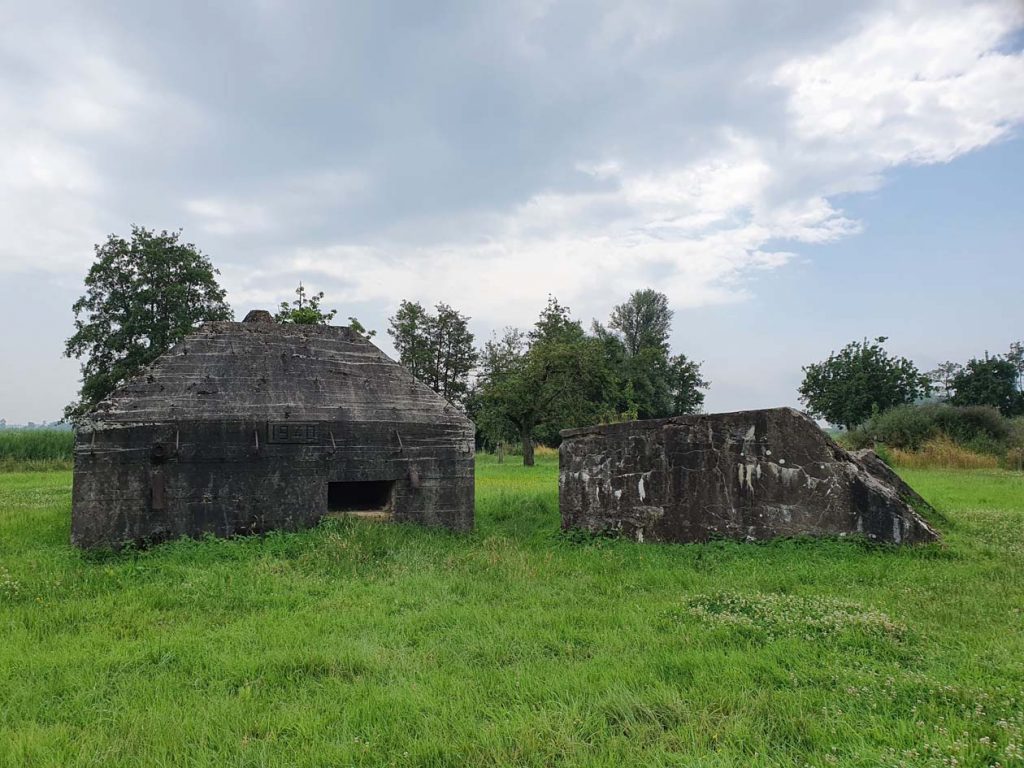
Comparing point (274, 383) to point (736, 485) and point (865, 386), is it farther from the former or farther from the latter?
point (865, 386)

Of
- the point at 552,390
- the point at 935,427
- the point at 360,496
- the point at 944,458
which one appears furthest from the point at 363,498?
the point at 935,427

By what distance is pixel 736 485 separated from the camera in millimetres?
8336

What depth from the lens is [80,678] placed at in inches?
164

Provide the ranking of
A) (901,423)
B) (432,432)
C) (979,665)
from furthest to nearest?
(901,423)
(432,432)
(979,665)

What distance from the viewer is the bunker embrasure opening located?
9672mm

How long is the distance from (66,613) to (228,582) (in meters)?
1.35

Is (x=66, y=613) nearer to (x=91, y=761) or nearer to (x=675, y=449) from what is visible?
(x=91, y=761)

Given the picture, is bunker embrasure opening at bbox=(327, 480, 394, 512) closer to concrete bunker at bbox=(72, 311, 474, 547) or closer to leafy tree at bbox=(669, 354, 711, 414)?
concrete bunker at bbox=(72, 311, 474, 547)

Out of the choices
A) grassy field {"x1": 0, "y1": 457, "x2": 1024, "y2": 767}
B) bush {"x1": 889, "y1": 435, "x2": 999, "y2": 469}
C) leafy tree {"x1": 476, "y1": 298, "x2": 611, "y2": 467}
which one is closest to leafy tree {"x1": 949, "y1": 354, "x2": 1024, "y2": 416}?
bush {"x1": 889, "y1": 435, "x2": 999, "y2": 469}

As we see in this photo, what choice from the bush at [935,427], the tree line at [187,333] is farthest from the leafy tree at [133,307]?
the bush at [935,427]

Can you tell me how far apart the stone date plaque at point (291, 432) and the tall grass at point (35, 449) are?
22330 millimetres

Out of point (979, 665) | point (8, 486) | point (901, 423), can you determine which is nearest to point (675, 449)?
point (979, 665)

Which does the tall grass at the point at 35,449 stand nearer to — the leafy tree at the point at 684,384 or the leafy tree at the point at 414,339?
the leafy tree at the point at 414,339

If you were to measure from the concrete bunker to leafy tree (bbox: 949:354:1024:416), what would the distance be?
1725 inches
